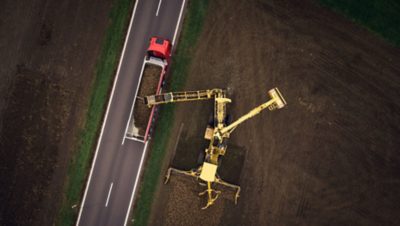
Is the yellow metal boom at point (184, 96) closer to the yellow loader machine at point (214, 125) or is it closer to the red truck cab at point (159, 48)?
the yellow loader machine at point (214, 125)

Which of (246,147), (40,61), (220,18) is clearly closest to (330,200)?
(246,147)

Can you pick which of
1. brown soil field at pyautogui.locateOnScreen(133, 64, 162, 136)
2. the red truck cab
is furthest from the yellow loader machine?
the red truck cab

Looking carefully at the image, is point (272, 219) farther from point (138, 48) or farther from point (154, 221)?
point (138, 48)

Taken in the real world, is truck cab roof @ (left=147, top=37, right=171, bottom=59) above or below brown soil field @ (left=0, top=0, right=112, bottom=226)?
above

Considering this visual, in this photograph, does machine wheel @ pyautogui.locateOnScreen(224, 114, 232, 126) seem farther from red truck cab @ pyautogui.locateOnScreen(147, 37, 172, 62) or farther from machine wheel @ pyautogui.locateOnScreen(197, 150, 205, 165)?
red truck cab @ pyautogui.locateOnScreen(147, 37, 172, 62)

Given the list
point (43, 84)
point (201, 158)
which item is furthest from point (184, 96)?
point (43, 84)

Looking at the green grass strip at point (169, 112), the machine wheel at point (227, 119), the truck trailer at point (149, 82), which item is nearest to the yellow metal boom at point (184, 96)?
the truck trailer at point (149, 82)
